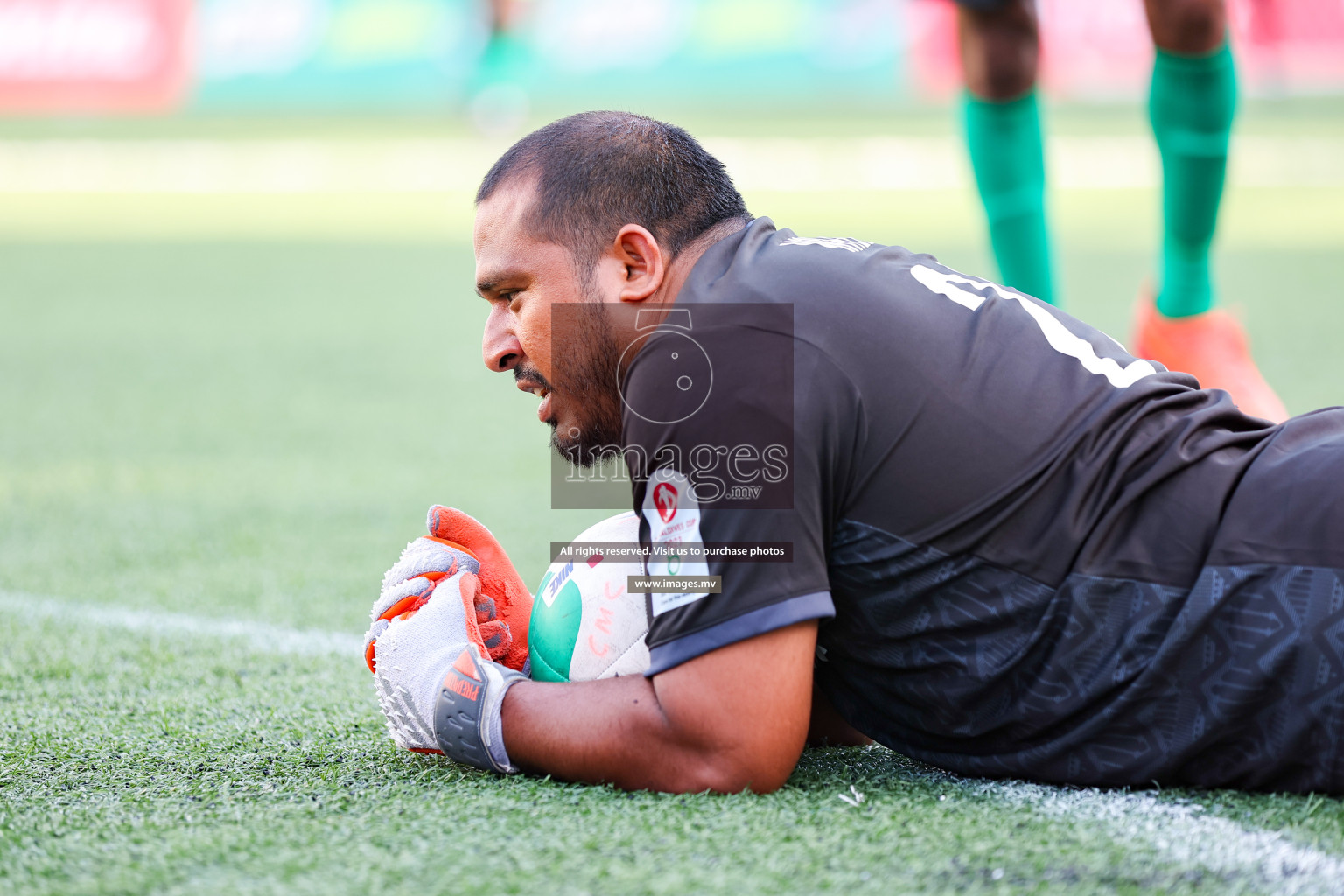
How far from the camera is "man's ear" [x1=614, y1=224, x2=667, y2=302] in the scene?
71.7 inches

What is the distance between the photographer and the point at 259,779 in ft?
6.28

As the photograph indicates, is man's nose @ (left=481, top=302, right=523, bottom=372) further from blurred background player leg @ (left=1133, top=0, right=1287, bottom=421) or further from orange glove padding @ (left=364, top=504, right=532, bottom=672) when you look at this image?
blurred background player leg @ (left=1133, top=0, right=1287, bottom=421)

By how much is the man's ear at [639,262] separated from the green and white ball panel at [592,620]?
34 cm

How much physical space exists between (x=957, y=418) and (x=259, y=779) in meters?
1.06

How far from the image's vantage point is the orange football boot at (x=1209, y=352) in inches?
123

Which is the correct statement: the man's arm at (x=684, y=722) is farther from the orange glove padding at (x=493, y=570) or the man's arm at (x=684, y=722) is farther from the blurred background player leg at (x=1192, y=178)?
the blurred background player leg at (x=1192, y=178)

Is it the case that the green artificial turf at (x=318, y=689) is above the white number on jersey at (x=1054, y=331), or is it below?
below

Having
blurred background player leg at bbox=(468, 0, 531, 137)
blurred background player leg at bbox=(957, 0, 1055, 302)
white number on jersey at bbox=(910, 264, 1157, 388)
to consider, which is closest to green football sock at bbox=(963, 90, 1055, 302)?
blurred background player leg at bbox=(957, 0, 1055, 302)

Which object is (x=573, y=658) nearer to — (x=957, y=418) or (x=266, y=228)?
(x=957, y=418)

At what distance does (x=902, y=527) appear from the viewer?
1.71 m

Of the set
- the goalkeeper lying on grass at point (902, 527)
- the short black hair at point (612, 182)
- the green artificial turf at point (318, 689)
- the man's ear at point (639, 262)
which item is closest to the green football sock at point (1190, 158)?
the green artificial turf at point (318, 689)

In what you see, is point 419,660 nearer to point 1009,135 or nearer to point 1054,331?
point 1054,331

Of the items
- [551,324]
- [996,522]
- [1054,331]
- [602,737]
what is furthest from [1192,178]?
[602,737]

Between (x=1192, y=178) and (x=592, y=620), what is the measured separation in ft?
7.06
